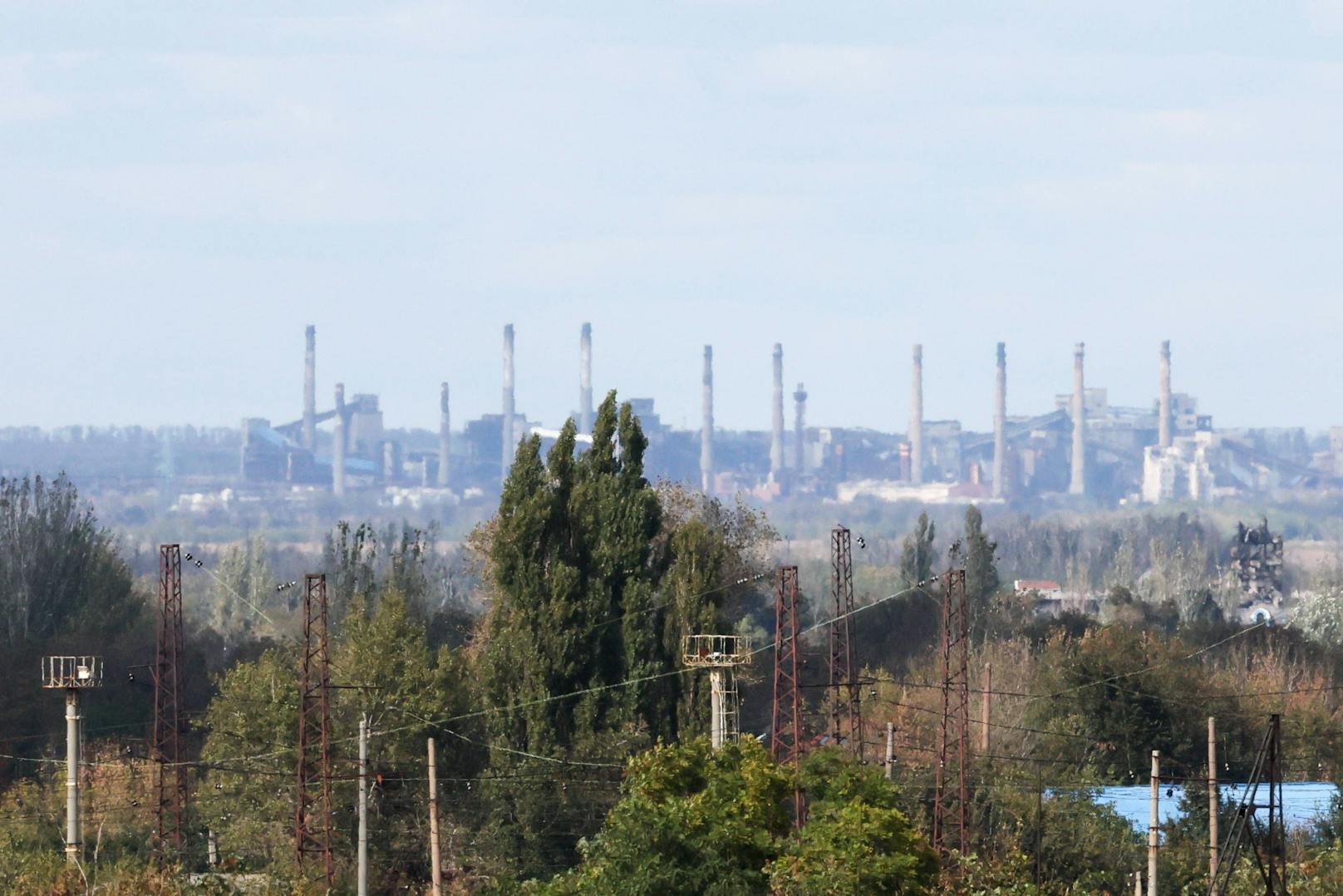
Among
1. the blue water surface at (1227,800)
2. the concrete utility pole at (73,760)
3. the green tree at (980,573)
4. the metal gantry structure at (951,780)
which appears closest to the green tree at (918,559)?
the green tree at (980,573)

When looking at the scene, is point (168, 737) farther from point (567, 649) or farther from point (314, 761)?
point (567, 649)

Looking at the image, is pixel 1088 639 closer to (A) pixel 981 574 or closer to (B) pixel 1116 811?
(B) pixel 1116 811

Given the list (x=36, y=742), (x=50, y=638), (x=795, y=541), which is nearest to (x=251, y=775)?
(x=36, y=742)

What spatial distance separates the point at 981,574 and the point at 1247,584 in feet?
101

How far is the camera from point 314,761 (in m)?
42.1

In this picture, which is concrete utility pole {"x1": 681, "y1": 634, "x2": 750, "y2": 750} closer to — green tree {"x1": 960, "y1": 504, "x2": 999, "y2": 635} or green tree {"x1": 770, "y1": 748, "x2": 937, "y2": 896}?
green tree {"x1": 770, "y1": 748, "x2": 937, "y2": 896}

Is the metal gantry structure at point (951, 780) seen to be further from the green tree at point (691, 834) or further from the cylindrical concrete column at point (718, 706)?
the green tree at point (691, 834)

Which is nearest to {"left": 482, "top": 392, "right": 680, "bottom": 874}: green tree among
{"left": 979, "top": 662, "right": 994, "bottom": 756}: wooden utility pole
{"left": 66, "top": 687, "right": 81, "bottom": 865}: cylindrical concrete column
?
{"left": 66, "top": 687, "right": 81, "bottom": 865}: cylindrical concrete column

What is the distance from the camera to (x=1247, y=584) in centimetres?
10419

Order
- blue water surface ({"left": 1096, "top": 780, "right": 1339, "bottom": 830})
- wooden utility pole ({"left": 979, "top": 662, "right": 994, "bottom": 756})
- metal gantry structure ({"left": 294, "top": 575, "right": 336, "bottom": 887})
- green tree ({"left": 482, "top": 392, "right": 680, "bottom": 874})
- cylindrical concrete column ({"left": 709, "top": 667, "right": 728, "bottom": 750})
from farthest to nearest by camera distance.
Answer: wooden utility pole ({"left": 979, "top": 662, "right": 994, "bottom": 756}), blue water surface ({"left": 1096, "top": 780, "right": 1339, "bottom": 830}), green tree ({"left": 482, "top": 392, "right": 680, "bottom": 874}), cylindrical concrete column ({"left": 709, "top": 667, "right": 728, "bottom": 750}), metal gantry structure ({"left": 294, "top": 575, "right": 336, "bottom": 887})

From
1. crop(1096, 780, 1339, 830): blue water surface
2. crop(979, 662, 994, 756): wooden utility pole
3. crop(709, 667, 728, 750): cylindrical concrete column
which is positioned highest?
crop(709, 667, 728, 750): cylindrical concrete column

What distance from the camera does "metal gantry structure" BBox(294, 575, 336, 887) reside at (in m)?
33.3

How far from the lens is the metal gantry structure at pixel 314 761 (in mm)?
33312

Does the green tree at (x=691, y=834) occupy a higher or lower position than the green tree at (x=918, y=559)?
lower
